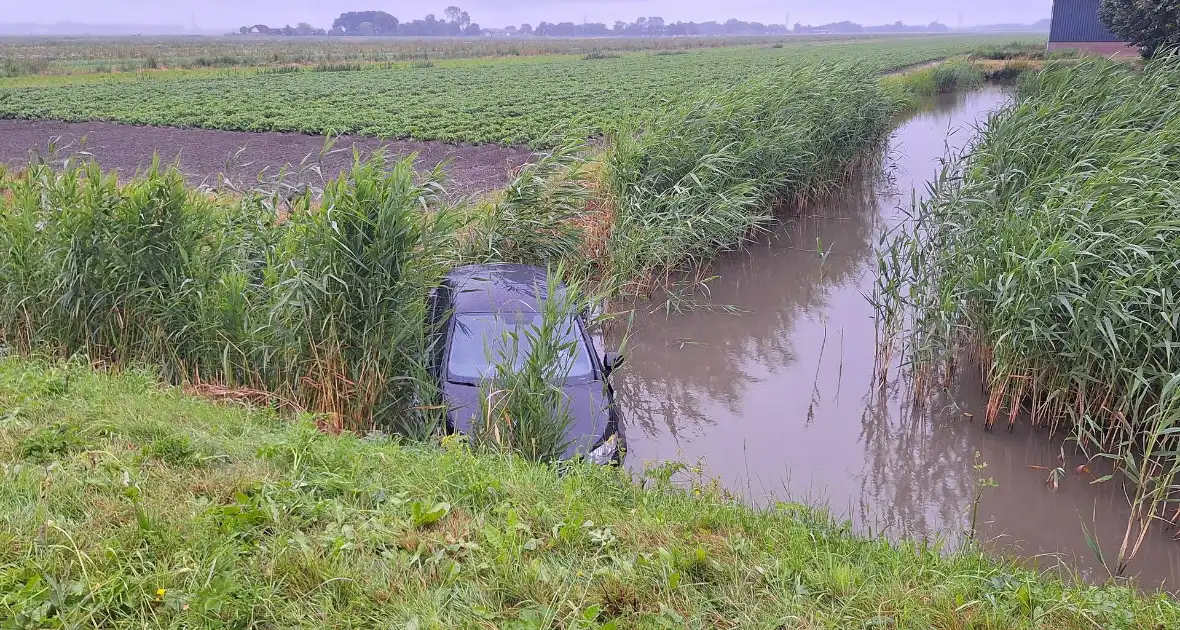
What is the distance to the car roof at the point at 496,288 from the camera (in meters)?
6.90

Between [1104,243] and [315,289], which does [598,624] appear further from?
[1104,243]

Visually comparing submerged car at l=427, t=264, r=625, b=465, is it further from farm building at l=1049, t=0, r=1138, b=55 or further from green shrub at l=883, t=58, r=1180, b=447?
farm building at l=1049, t=0, r=1138, b=55

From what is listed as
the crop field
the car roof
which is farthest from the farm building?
the car roof

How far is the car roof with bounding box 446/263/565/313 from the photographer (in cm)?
690

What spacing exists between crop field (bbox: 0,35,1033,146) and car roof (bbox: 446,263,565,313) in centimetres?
643

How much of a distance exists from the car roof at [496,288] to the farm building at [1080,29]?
40610 millimetres

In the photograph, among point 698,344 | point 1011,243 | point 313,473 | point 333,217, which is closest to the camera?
point 313,473

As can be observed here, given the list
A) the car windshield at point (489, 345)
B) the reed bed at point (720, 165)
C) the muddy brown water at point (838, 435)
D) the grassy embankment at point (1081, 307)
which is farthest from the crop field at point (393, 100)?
the car windshield at point (489, 345)

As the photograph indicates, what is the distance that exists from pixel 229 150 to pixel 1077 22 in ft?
132

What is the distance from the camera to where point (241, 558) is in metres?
3.56

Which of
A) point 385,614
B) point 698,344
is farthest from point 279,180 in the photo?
point 385,614

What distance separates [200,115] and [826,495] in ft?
85.2

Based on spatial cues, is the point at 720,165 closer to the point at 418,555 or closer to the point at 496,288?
the point at 496,288

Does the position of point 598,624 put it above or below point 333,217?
below
